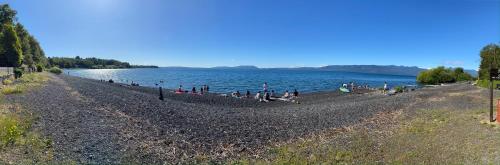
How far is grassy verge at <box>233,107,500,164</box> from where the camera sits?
12.9m

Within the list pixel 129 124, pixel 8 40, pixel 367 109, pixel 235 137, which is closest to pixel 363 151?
pixel 235 137

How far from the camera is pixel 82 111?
66.3ft

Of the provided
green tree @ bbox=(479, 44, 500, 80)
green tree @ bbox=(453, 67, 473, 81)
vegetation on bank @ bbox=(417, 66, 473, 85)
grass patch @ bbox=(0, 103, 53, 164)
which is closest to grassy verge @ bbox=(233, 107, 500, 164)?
grass patch @ bbox=(0, 103, 53, 164)

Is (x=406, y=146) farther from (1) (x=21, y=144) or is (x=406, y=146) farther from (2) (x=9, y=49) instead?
(2) (x=9, y=49)

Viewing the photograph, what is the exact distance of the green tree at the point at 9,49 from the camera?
68438 millimetres

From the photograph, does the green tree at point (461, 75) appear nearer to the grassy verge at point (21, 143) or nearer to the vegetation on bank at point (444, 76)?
the vegetation on bank at point (444, 76)

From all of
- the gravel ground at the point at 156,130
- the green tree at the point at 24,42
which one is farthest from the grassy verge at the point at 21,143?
the green tree at the point at 24,42

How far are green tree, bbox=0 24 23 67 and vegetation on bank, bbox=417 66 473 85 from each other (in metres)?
89.7

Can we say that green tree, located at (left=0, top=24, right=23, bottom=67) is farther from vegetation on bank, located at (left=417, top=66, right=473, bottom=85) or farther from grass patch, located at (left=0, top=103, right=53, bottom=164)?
vegetation on bank, located at (left=417, top=66, right=473, bottom=85)

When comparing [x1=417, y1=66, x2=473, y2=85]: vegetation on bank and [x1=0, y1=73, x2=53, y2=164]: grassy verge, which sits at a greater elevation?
[x1=417, y1=66, x2=473, y2=85]: vegetation on bank

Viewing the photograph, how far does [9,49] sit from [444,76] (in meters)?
92.4

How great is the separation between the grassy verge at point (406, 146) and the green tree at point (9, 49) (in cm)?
7071

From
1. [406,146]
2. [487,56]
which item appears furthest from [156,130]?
[487,56]

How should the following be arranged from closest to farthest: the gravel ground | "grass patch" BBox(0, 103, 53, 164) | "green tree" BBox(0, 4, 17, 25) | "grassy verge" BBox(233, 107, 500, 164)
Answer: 1. "grass patch" BBox(0, 103, 53, 164)
2. "grassy verge" BBox(233, 107, 500, 164)
3. the gravel ground
4. "green tree" BBox(0, 4, 17, 25)
